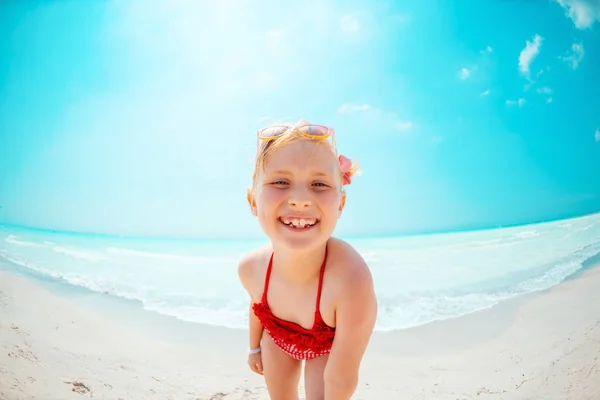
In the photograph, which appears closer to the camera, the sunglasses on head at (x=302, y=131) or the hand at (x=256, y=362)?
the sunglasses on head at (x=302, y=131)

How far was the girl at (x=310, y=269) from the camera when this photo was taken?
5.68 ft

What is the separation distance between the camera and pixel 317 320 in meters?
1.90

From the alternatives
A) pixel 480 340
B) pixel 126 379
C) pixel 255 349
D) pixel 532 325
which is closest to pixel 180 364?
pixel 126 379

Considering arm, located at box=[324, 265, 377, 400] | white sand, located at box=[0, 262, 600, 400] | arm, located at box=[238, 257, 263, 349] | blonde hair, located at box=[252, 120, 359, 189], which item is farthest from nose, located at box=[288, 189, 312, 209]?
white sand, located at box=[0, 262, 600, 400]

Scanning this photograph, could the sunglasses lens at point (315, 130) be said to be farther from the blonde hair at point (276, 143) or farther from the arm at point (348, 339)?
the arm at point (348, 339)

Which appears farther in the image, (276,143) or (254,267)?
(254,267)

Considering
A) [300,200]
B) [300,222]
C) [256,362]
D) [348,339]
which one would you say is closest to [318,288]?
[348,339]

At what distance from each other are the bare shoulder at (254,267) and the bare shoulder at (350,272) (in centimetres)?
50

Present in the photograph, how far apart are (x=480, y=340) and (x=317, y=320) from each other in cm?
284

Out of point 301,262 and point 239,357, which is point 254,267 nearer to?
point 301,262

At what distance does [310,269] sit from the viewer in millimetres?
1944

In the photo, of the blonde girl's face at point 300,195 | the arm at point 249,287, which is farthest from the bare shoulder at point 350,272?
the arm at point 249,287

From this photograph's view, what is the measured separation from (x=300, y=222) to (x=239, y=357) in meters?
2.34

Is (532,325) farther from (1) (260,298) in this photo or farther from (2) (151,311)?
(2) (151,311)
